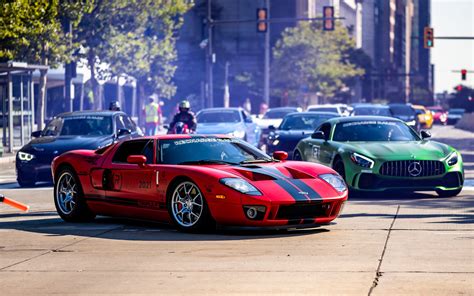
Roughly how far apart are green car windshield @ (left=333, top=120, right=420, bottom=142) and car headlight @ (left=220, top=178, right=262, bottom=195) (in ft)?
23.5

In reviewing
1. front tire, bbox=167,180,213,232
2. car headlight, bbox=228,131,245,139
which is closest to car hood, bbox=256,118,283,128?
car headlight, bbox=228,131,245,139

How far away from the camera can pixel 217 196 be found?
1255 cm

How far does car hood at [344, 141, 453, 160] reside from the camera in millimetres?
18047

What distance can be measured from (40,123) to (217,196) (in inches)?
1203

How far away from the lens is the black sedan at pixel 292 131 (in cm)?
2792

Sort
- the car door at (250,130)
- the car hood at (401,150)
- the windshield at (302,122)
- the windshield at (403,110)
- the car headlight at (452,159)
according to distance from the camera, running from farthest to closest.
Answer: the windshield at (403,110) → the car door at (250,130) → the windshield at (302,122) → the car headlight at (452,159) → the car hood at (401,150)

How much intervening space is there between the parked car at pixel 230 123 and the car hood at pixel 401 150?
523 inches

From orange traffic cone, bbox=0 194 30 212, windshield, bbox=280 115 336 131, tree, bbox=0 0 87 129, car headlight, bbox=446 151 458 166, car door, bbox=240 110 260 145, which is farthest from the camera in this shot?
car door, bbox=240 110 260 145

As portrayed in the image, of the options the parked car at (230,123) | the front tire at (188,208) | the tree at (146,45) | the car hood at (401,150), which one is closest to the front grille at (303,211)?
the front tire at (188,208)

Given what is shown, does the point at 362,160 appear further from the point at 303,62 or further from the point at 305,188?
the point at 303,62

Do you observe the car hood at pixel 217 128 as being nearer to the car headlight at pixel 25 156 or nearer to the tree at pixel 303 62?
the car headlight at pixel 25 156

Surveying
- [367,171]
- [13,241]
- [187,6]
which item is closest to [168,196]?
[13,241]

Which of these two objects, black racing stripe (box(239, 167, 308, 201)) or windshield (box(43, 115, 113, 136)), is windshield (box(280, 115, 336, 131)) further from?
black racing stripe (box(239, 167, 308, 201))

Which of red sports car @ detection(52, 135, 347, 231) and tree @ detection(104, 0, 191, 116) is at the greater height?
tree @ detection(104, 0, 191, 116)
